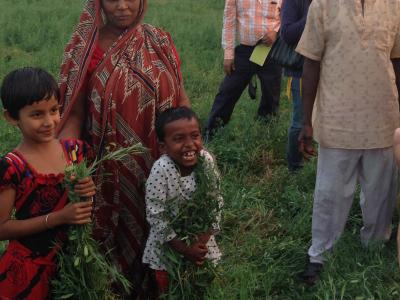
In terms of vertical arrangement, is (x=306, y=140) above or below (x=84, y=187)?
below

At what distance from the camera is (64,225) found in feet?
7.72

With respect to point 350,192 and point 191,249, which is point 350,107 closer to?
point 350,192

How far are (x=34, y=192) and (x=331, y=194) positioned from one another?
1550mm

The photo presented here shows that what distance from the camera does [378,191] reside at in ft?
10.2

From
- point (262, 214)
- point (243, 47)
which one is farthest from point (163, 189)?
point (243, 47)

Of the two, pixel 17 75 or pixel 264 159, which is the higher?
pixel 17 75

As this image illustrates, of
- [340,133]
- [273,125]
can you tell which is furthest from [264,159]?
[340,133]

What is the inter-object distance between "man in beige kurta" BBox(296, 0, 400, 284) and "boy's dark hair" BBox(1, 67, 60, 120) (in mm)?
1275

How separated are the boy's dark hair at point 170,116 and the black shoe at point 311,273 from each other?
1.16m

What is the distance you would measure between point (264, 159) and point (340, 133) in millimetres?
1833

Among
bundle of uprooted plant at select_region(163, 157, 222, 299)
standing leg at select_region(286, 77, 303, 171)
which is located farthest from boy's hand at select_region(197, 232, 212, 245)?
standing leg at select_region(286, 77, 303, 171)

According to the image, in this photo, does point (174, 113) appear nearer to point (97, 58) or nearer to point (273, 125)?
point (97, 58)

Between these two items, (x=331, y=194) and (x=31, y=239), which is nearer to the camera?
(x=31, y=239)

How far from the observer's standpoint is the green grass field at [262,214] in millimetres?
2863
